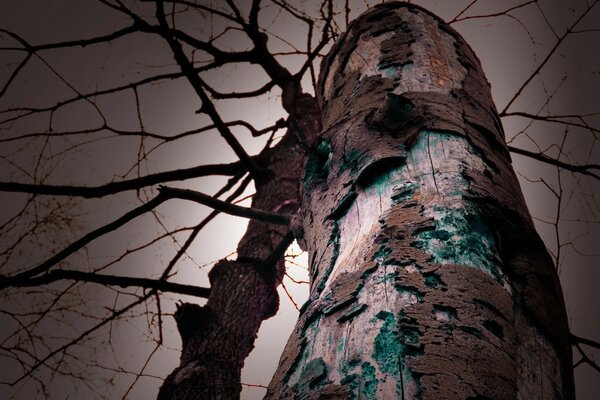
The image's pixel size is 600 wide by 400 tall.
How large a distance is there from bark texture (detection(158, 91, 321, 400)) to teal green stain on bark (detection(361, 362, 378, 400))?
94 centimetres

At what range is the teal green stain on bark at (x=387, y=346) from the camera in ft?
1.48

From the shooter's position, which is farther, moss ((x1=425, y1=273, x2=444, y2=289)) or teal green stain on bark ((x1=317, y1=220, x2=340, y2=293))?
teal green stain on bark ((x1=317, y1=220, x2=340, y2=293))

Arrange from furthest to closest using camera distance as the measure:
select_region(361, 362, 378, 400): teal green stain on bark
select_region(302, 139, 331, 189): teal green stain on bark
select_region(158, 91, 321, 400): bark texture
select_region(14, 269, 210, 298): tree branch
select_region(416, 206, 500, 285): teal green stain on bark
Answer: select_region(14, 269, 210, 298): tree branch < select_region(158, 91, 321, 400): bark texture < select_region(302, 139, 331, 189): teal green stain on bark < select_region(416, 206, 500, 285): teal green stain on bark < select_region(361, 362, 378, 400): teal green stain on bark

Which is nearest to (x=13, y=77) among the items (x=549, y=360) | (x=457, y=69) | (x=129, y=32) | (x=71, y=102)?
(x=71, y=102)

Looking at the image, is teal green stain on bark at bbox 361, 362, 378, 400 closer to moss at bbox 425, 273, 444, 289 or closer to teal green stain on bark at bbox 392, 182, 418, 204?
moss at bbox 425, 273, 444, 289

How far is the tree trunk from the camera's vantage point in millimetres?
457

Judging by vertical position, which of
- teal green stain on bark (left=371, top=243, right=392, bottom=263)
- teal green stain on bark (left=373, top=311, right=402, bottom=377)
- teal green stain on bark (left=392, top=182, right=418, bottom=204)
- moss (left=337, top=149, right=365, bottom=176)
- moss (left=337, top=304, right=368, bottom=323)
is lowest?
teal green stain on bark (left=373, top=311, right=402, bottom=377)

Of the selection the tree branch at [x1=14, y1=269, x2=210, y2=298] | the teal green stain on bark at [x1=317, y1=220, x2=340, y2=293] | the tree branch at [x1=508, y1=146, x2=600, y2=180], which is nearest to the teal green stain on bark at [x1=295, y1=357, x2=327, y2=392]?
the teal green stain on bark at [x1=317, y1=220, x2=340, y2=293]

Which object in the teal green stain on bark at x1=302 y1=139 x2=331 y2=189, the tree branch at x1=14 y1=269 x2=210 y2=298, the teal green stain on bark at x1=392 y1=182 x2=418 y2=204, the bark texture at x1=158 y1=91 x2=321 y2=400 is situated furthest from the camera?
the tree branch at x1=14 y1=269 x2=210 y2=298

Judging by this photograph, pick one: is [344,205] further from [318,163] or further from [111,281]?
[111,281]

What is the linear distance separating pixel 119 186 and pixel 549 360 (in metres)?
2.01

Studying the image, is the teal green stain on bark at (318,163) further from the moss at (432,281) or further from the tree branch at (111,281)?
the tree branch at (111,281)

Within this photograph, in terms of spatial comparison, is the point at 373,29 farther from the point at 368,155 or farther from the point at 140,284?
the point at 140,284

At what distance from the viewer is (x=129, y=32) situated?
2578 mm
